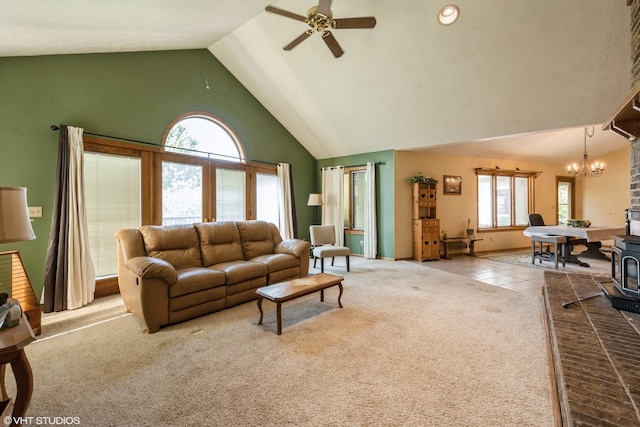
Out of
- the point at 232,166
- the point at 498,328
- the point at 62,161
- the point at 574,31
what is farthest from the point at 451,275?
the point at 62,161

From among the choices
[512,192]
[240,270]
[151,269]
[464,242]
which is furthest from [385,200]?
[151,269]

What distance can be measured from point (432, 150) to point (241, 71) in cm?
442

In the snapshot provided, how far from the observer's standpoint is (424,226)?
603 centimetres

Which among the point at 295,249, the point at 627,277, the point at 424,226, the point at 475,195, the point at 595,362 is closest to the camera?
the point at 595,362

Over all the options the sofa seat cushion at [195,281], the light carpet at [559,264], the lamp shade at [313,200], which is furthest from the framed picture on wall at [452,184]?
the sofa seat cushion at [195,281]

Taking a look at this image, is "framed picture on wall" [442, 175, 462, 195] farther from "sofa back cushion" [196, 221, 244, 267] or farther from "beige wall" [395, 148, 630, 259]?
"sofa back cushion" [196, 221, 244, 267]

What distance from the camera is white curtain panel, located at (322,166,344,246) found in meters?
6.81

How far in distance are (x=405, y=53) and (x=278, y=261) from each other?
348cm

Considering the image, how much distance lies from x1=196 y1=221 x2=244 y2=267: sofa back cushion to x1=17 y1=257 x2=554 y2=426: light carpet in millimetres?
818

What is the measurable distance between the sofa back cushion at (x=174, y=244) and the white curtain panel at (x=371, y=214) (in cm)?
375

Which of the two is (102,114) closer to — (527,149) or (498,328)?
(498,328)

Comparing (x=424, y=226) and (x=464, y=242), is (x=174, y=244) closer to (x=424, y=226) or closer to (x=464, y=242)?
(x=424, y=226)

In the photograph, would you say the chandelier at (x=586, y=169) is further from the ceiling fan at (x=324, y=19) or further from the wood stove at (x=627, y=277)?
the ceiling fan at (x=324, y=19)

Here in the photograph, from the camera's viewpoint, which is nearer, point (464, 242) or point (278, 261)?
point (278, 261)
